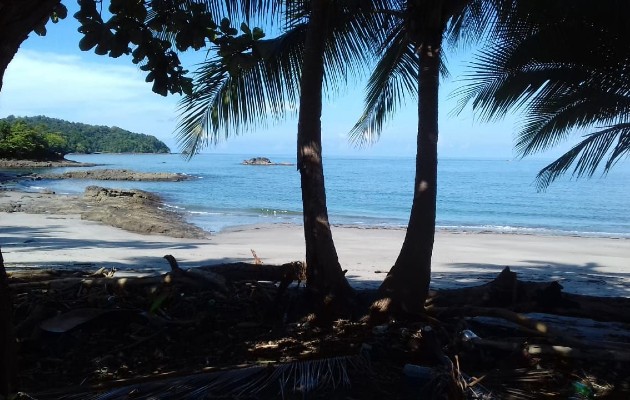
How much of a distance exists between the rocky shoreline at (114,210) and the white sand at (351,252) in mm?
772

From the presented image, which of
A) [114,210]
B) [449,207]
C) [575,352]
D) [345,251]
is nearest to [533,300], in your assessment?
[575,352]

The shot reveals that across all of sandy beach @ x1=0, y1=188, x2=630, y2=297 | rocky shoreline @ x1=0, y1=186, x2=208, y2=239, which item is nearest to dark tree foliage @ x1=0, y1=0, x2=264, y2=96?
sandy beach @ x1=0, y1=188, x2=630, y2=297

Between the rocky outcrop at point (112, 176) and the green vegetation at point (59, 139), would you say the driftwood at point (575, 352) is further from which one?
the green vegetation at point (59, 139)

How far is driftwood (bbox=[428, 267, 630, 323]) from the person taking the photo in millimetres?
5367

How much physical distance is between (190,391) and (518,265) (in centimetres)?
994

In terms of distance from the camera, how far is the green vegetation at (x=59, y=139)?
222 ft

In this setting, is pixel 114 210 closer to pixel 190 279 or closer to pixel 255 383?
pixel 190 279

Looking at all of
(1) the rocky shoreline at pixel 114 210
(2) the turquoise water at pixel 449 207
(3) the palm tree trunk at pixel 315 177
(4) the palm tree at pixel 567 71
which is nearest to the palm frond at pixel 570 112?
(4) the palm tree at pixel 567 71

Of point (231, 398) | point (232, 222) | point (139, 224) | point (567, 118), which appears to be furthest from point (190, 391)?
point (232, 222)

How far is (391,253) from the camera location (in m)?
13.8

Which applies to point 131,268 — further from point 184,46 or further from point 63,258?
point 184,46

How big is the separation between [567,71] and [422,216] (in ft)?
7.89

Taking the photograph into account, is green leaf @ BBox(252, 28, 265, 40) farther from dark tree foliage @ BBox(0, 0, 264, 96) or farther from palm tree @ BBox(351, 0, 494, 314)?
palm tree @ BBox(351, 0, 494, 314)

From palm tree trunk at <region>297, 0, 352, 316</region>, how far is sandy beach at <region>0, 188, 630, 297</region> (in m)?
2.62
